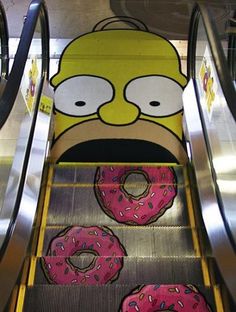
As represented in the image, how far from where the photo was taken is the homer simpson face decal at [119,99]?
191 inches

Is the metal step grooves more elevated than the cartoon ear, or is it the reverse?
the cartoon ear

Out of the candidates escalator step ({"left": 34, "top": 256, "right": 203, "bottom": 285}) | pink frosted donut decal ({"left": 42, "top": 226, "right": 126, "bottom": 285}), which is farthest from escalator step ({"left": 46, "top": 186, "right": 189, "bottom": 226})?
escalator step ({"left": 34, "top": 256, "right": 203, "bottom": 285})

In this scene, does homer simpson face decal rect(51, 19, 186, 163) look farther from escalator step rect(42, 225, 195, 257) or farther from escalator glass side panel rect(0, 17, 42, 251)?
escalator step rect(42, 225, 195, 257)

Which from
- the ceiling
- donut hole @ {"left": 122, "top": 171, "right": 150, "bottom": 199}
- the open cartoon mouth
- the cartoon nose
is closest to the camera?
donut hole @ {"left": 122, "top": 171, "right": 150, "bottom": 199}

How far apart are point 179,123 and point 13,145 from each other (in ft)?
7.29

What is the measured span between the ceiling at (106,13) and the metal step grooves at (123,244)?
2.71 meters

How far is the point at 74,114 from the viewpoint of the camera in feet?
17.0

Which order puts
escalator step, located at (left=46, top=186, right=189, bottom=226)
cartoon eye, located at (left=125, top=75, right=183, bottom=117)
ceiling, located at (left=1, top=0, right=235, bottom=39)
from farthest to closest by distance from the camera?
1. ceiling, located at (left=1, top=0, right=235, bottom=39)
2. cartoon eye, located at (left=125, top=75, right=183, bottom=117)
3. escalator step, located at (left=46, top=186, right=189, bottom=226)

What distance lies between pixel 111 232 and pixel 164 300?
947 mm

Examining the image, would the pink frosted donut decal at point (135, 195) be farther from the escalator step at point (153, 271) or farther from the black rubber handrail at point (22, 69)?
the black rubber handrail at point (22, 69)

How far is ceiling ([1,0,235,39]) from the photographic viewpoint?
20.9 feet

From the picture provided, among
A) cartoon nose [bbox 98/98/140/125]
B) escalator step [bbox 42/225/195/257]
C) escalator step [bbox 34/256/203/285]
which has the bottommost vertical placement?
escalator step [bbox 34/256/203/285]

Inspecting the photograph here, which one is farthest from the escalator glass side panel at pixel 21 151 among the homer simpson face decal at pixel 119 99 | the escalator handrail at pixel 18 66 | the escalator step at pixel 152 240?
the homer simpson face decal at pixel 119 99

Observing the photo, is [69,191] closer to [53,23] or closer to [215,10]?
[53,23]
